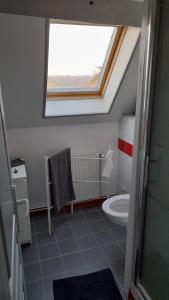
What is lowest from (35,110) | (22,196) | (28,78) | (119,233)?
(119,233)

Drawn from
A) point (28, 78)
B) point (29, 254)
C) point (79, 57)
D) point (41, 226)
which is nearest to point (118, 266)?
point (29, 254)

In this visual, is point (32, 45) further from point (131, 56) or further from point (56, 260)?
point (56, 260)

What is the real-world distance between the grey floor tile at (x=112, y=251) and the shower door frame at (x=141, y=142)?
0.57m

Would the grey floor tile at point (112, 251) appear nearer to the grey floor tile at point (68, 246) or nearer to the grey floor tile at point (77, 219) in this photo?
the grey floor tile at point (68, 246)

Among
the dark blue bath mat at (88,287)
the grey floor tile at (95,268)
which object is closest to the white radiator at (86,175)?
the grey floor tile at (95,268)

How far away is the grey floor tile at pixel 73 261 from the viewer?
2.06 metres

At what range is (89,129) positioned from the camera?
2744mm

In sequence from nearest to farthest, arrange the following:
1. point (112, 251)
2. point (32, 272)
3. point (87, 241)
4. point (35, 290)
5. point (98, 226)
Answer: point (35, 290) → point (32, 272) → point (112, 251) → point (87, 241) → point (98, 226)

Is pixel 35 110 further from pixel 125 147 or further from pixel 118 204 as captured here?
pixel 118 204

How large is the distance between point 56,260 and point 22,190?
0.78 meters

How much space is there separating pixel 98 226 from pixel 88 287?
82 cm

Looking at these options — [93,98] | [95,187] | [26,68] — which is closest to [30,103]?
[26,68]

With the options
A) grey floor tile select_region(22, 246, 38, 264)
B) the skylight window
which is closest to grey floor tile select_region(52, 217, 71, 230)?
grey floor tile select_region(22, 246, 38, 264)

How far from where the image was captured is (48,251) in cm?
225
